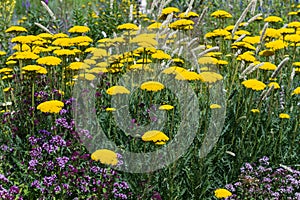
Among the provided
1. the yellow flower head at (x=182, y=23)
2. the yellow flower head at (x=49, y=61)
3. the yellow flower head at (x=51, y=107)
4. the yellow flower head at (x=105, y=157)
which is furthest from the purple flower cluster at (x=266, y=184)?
the yellow flower head at (x=49, y=61)

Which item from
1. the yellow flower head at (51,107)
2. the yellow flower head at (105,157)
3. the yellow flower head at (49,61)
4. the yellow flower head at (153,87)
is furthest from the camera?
the yellow flower head at (49,61)

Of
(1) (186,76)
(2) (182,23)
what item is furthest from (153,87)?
(2) (182,23)

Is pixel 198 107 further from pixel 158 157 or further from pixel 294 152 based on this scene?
pixel 294 152

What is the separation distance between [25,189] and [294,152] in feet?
8.32

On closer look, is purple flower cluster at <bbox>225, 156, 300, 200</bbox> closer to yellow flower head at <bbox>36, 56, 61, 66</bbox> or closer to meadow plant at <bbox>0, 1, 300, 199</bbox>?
meadow plant at <bbox>0, 1, 300, 199</bbox>

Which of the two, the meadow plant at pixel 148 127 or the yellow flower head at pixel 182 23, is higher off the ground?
the yellow flower head at pixel 182 23

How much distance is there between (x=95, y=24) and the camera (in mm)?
7355

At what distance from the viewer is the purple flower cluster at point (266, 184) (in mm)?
3582

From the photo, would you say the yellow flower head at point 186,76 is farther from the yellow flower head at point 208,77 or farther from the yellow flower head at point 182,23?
the yellow flower head at point 182,23

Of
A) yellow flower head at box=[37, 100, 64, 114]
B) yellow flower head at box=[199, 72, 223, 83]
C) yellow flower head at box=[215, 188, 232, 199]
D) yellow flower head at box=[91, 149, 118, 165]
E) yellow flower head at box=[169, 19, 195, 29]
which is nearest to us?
yellow flower head at box=[91, 149, 118, 165]

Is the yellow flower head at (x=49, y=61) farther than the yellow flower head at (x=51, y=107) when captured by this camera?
Yes

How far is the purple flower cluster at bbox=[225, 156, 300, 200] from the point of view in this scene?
3582 millimetres

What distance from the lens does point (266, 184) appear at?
3.81 m

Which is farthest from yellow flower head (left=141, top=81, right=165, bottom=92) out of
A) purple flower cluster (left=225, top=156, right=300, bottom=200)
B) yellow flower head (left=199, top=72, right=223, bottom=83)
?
purple flower cluster (left=225, top=156, right=300, bottom=200)
